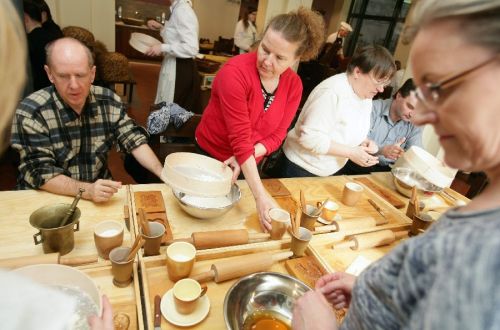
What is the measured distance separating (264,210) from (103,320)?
89cm

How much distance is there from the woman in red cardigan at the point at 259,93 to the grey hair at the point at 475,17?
1.18 meters

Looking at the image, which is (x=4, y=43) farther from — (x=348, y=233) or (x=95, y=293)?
(x=348, y=233)

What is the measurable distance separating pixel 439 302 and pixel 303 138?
175 cm

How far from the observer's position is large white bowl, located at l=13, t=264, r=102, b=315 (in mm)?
982

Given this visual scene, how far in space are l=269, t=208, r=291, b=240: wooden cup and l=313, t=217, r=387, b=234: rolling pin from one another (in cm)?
21

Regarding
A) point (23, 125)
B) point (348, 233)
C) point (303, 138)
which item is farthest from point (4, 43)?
point (303, 138)

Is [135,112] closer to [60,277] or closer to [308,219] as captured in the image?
[308,219]

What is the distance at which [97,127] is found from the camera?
189 centimetres

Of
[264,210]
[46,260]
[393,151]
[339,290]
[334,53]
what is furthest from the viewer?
[334,53]

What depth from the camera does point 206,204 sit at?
162cm

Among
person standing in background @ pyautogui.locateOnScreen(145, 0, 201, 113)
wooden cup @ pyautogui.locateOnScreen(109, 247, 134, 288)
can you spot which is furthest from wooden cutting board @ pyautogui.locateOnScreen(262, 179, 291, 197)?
person standing in background @ pyautogui.locateOnScreen(145, 0, 201, 113)

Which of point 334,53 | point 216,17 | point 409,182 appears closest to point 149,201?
point 409,182

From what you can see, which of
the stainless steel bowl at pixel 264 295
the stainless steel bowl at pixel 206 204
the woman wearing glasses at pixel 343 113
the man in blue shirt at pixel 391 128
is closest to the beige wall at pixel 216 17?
the man in blue shirt at pixel 391 128

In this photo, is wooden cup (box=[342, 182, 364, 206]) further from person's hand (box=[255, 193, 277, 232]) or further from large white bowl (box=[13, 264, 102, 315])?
large white bowl (box=[13, 264, 102, 315])
